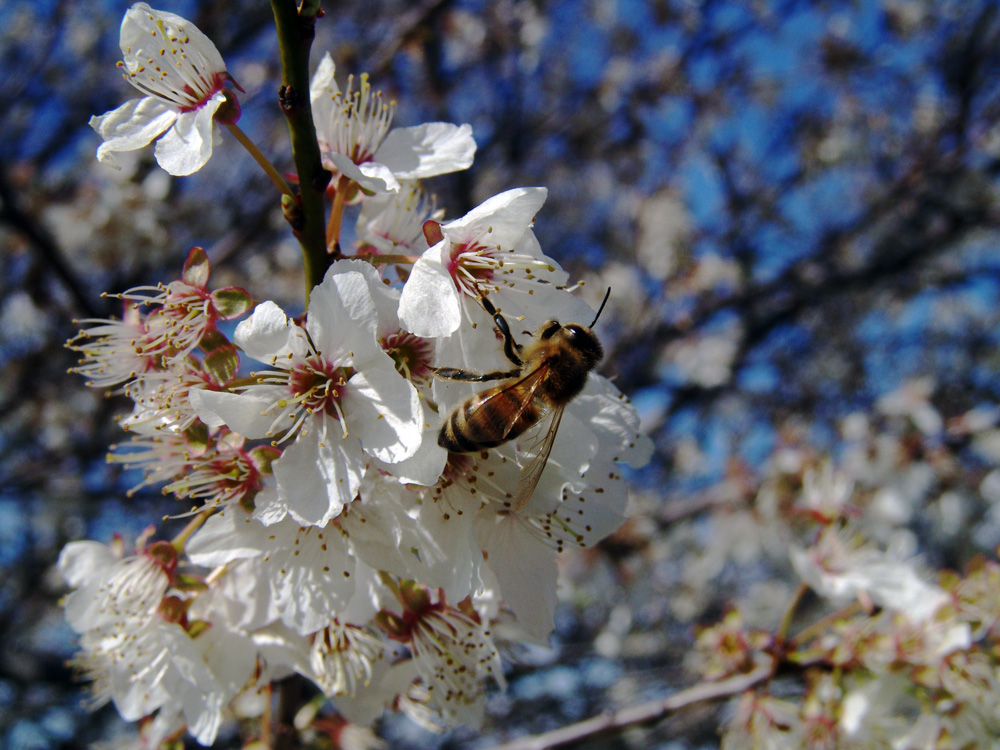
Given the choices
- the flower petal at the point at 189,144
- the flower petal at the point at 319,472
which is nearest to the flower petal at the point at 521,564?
the flower petal at the point at 319,472

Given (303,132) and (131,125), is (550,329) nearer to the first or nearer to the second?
(303,132)

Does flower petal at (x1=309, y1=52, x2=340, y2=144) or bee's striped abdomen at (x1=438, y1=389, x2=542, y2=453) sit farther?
flower petal at (x1=309, y1=52, x2=340, y2=144)

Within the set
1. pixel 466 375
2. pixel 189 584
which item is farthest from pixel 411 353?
pixel 189 584

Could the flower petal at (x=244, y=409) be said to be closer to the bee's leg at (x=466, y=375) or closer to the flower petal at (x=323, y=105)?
the bee's leg at (x=466, y=375)

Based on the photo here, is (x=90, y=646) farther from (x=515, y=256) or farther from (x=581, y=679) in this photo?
(x=581, y=679)

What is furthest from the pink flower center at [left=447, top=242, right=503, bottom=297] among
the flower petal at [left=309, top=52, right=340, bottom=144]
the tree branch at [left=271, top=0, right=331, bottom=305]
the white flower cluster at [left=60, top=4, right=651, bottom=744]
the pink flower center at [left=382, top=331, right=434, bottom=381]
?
the flower petal at [left=309, top=52, right=340, bottom=144]

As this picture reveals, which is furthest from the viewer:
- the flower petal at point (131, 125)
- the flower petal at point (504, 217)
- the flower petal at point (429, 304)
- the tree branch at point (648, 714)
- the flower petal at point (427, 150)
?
the tree branch at point (648, 714)

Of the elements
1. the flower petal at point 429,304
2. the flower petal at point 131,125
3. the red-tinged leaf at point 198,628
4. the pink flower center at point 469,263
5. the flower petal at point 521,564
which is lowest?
the flower petal at point 521,564

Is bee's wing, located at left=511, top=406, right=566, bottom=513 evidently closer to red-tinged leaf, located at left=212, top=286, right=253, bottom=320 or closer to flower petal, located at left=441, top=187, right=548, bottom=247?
flower petal, located at left=441, top=187, right=548, bottom=247
